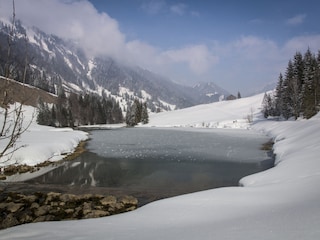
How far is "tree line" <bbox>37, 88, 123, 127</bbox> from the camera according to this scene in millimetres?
96688

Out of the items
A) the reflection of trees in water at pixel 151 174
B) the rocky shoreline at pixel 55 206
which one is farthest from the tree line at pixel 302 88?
the rocky shoreline at pixel 55 206

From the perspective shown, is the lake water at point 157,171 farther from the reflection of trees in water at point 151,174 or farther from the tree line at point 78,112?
the tree line at point 78,112

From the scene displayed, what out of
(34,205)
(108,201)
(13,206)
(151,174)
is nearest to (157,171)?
(151,174)

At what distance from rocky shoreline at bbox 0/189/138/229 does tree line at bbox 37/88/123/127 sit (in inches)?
3240

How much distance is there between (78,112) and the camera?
113m

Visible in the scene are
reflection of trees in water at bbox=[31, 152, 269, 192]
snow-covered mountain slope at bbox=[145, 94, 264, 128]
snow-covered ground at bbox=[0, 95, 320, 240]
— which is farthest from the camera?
snow-covered mountain slope at bbox=[145, 94, 264, 128]

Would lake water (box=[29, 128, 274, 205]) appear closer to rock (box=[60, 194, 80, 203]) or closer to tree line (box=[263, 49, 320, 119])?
rock (box=[60, 194, 80, 203])

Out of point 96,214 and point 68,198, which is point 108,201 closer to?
point 96,214

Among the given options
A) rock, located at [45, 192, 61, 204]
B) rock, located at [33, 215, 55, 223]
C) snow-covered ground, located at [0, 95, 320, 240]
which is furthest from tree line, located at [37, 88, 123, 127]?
snow-covered ground, located at [0, 95, 320, 240]

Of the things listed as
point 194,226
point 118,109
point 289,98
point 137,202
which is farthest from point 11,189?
point 118,109

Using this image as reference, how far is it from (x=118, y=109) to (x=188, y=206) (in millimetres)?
123663

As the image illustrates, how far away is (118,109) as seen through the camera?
13100 cm

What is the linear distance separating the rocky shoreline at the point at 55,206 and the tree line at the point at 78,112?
82297 millimetres

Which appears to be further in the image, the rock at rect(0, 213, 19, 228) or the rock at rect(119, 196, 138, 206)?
the rock at rect(119, 196, 138, 206)
